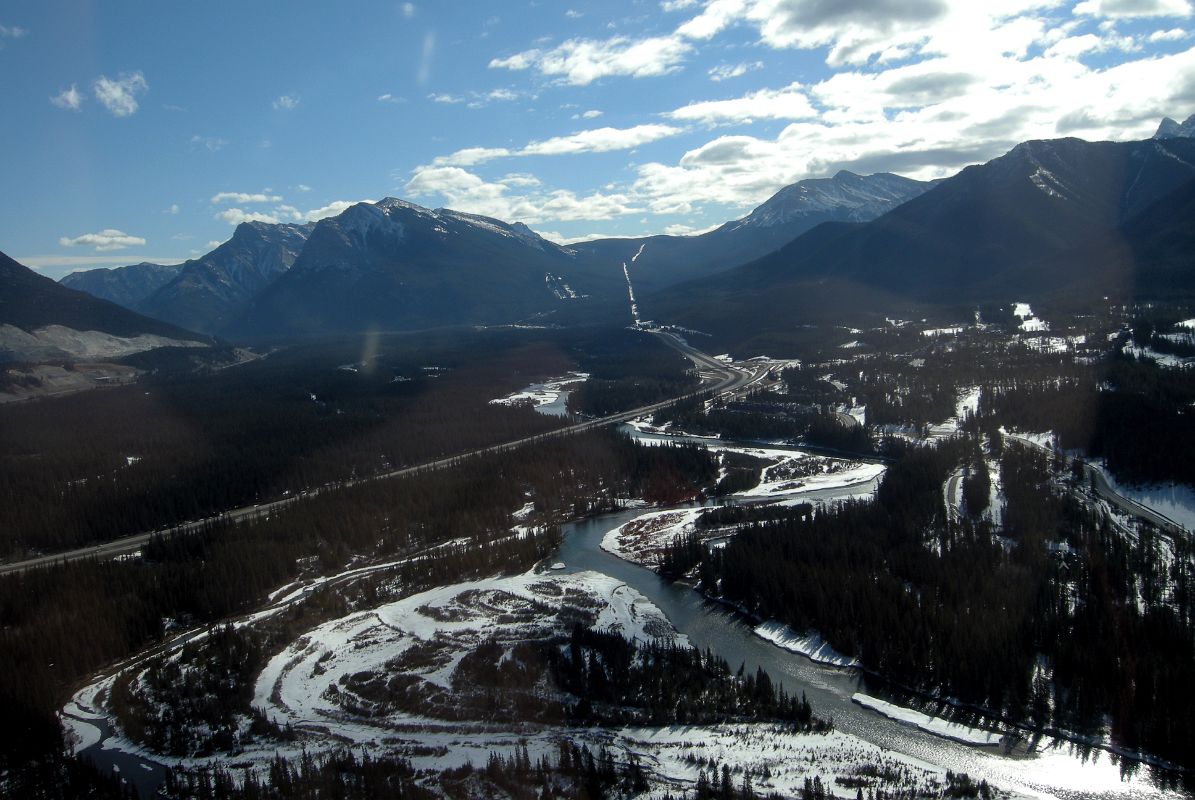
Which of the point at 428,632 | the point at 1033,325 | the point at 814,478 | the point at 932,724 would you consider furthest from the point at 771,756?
the point at 1033,325

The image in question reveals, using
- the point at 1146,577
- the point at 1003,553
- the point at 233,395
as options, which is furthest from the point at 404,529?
the point at 233,395

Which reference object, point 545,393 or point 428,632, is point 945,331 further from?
point 428,632

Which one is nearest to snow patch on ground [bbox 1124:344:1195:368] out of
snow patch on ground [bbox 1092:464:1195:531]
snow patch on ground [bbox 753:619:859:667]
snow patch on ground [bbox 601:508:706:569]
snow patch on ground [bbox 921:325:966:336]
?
snow patch on ground [bbox 1092:464:1195:531]

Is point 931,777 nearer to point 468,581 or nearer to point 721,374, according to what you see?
point 468,581

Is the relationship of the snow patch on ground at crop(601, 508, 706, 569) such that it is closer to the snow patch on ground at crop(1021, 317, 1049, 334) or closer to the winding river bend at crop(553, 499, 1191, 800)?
the winding river bend at crop(553, 499, 1191, 800)

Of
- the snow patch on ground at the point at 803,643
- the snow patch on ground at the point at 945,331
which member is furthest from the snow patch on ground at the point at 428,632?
the snow patch on ground at the point at 945,331
